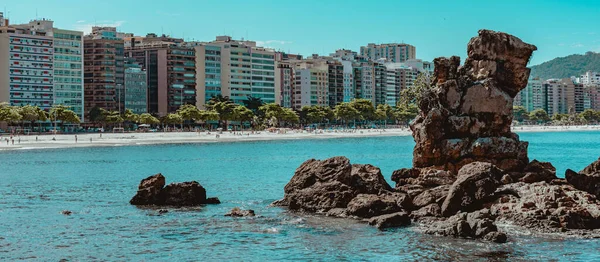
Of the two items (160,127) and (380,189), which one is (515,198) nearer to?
(380,189)

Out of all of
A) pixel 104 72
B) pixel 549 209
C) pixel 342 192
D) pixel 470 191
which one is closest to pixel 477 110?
pixel 470 191

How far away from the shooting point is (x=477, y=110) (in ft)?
118

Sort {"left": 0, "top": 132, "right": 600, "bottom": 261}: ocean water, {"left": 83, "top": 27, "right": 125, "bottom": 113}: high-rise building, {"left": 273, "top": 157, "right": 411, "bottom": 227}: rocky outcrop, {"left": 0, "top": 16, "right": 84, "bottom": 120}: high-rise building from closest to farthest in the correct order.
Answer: {"left": 0, "top": 132, "right": 600, "bottom": 261}: ocean water, {"left": 273, "top": 157, "right": 411, "bottom": 227}: rocky outcrop, {"left": 0, "top": 16, "right": 84, "bottom": 120}: high-rise building, {"left": 83, "top": 27, "right": 125, "bottom": 113}: high-rise building

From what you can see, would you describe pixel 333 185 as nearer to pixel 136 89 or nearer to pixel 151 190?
pixel 151 190

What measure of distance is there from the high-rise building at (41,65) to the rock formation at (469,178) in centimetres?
13952

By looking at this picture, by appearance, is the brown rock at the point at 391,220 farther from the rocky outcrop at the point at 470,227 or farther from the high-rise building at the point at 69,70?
the high-rise building at the point at 69,70

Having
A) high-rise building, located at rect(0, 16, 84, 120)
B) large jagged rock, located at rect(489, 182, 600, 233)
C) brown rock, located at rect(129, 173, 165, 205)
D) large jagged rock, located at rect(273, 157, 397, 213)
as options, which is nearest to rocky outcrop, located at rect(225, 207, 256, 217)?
large jagged rock, located at rect(273, 157, 397, 213)

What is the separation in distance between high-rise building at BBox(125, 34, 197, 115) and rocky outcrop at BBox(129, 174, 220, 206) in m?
156

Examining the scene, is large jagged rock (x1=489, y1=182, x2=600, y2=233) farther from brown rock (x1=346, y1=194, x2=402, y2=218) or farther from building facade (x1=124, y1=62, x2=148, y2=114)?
building facade (x1=124, y1=62, x2=148, y2=114)

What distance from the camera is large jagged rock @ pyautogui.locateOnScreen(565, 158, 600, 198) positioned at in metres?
30.2

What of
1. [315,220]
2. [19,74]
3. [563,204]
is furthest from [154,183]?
[19,74]

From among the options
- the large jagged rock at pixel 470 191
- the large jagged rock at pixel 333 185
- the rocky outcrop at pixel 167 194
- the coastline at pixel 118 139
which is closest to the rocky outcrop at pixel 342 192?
the large jagged rock at pixel 333 185

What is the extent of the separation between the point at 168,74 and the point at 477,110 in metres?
159

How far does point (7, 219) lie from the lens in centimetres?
3197
